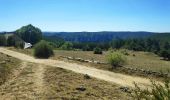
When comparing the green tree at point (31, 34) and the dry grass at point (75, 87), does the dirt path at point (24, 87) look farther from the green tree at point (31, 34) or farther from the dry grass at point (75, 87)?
the green tree at point (31, 34)

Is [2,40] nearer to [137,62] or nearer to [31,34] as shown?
[31,34]

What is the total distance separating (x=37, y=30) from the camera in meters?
100

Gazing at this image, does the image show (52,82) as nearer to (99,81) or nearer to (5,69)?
(99,81)

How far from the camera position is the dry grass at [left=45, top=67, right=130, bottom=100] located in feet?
60.5

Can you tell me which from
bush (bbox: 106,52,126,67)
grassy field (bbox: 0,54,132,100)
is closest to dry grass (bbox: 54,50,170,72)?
bush (bbox: 106,52,126,67)

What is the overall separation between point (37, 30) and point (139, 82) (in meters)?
78.3

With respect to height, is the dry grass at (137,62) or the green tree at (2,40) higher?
the green tree at (2,40)

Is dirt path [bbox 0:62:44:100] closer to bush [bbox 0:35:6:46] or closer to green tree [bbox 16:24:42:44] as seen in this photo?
bush [bbox 0:35:6:46]

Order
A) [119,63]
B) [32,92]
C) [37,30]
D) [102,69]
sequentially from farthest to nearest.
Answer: [37,30]
[119,63]
[102,69]
[32,92]

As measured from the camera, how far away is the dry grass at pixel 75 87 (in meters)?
18.4

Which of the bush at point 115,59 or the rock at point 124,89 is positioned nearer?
the rock at point 124,89

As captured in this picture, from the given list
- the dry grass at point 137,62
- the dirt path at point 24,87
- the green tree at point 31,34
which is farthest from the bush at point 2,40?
the dirt path at point 24,87

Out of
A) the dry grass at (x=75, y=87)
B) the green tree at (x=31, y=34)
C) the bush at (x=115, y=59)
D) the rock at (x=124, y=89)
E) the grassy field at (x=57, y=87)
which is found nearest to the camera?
the grassy field at (x=57, y=87)

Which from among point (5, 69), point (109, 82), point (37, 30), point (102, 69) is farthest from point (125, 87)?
point (37, 30)
